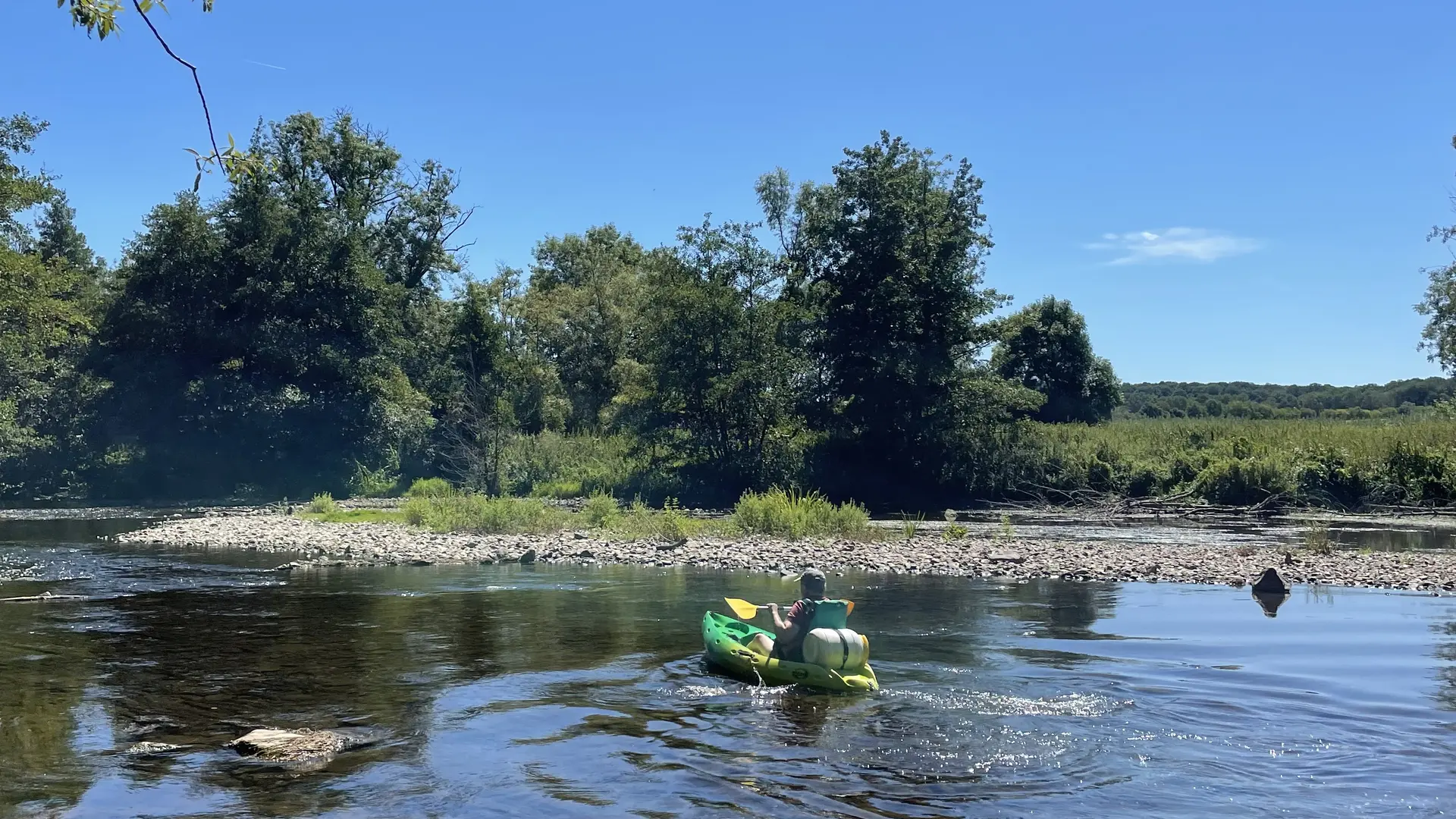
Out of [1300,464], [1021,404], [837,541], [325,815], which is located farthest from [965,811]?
[1021,404]

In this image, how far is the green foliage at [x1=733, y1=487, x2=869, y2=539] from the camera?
24891 millimetres

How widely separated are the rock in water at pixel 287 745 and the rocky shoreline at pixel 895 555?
12.4 metres

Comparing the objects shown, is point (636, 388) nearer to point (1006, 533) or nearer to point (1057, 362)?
point (1006, 533)

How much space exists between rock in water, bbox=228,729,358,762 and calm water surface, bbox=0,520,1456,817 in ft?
0.60

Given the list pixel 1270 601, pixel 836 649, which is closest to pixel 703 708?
pixel 836 649

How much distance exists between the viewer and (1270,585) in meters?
17.4

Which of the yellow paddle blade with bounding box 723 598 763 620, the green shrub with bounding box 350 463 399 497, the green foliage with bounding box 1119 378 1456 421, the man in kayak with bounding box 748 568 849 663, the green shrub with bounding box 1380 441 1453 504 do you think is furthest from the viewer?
the green foliage with bounding box 1119 378 1456 421

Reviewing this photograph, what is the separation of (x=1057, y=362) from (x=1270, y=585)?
1605 inches

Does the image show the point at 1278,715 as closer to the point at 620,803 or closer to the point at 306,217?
the point at 620,803

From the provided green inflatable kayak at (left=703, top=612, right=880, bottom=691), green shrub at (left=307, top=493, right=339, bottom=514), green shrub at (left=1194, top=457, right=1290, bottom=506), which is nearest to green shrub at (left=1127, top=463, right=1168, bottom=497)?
green shrub at (left=1194, top=457, right=1290, bottom=506)

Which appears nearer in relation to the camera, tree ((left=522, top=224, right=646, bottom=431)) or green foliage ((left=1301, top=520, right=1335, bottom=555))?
green foliage ((left=1301, top=520, right=1335, bottom=555))

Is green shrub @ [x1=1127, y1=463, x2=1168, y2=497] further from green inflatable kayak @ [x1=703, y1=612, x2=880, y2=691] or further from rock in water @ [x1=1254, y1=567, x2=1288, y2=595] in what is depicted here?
green inflatable kayak @ [x1=703, y1=612, x2=880, y2=691]

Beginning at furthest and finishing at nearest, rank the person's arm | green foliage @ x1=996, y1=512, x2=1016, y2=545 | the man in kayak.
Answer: green foliage @ x1=996, y1=512, x2=1016, y2=545 → the person's arm → the man in kayak

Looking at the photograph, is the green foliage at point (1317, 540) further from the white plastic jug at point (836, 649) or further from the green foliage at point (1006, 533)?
the white plastic jug at point (836, 649)
